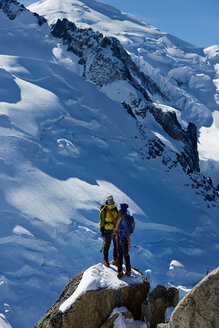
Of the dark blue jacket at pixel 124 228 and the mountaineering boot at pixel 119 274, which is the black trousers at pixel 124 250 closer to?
the dark blue jacket at pixel 124 228

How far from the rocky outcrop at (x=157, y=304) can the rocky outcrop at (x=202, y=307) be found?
179 cm

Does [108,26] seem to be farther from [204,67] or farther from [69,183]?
[69,183]

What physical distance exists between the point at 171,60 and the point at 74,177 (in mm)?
90741

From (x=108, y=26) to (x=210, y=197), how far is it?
9521 centimetres

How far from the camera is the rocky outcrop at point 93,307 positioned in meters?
7.49

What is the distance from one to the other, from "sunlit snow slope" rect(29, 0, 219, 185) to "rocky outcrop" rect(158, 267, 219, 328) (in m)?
66.2

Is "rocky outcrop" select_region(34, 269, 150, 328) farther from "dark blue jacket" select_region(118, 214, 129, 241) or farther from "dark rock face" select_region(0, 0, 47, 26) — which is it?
"dark rock face" select_region(0, 0, 47, 26)

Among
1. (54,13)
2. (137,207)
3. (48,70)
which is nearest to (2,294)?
(137,207)

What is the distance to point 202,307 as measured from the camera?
5859 millimetres

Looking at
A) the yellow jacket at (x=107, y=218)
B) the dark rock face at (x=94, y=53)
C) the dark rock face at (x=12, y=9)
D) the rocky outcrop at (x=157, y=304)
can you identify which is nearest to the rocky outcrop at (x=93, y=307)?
the rocky outcrop at (x=157, y=304)

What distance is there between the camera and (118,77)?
4544cm

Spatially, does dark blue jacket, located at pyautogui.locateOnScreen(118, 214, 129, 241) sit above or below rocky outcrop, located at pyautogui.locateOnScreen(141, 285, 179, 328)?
above

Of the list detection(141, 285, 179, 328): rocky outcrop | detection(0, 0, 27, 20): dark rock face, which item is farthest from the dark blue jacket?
detection(0, 0, 27, 20): dark rock face

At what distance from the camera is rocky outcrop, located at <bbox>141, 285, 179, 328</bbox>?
782 cm
